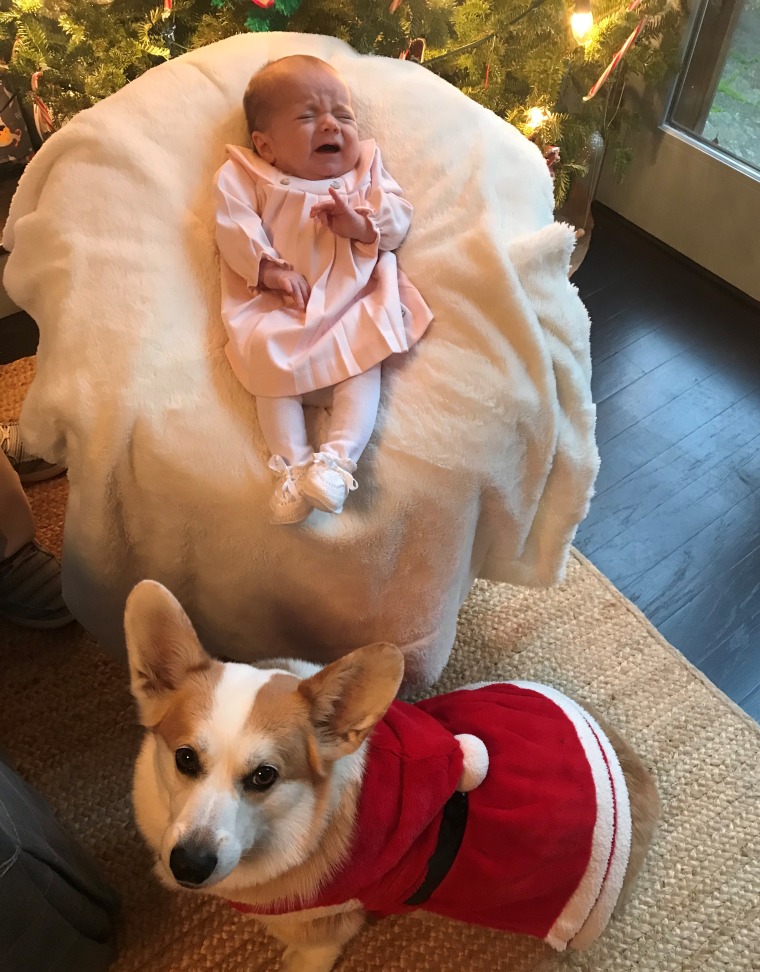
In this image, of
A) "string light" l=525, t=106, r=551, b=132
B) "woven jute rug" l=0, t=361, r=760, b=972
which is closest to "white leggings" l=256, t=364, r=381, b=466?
"woven jute rug" l=0, t=361, r=760, b=972

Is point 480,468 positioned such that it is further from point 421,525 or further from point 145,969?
point 145,969

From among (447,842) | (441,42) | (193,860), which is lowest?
(447,842)

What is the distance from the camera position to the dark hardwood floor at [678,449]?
5.31 feet

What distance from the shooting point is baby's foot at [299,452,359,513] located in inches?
39.8

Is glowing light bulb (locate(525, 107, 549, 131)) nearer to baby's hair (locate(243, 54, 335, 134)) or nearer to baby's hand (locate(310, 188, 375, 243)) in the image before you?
baby's hair (locate(243, 54, 335, 134))

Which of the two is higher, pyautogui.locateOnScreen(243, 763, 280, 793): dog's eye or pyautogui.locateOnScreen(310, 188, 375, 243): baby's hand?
pyautogui.locateOnScreen(310, 188, 375, 243): baby's hand

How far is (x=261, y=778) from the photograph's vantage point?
88cm

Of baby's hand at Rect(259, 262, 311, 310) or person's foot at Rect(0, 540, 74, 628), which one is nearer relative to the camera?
baby's hand at Rect(259, 262, 311, 310)

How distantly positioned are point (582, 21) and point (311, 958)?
189cm

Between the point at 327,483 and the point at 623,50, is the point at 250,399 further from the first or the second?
the point at 623,50

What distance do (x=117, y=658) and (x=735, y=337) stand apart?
1.76 metres

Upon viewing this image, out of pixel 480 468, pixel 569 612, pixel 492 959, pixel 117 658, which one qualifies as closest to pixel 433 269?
pixel 480 468

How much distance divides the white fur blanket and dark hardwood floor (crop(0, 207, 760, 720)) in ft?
1.57

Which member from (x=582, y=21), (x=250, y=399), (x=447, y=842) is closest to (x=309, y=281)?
(x=250, y=399)
